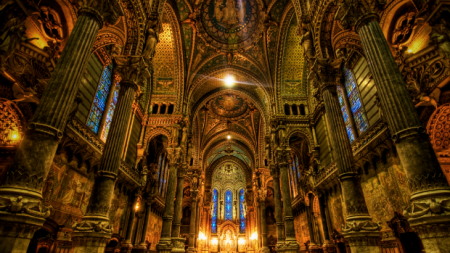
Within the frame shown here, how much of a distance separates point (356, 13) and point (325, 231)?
12014mm

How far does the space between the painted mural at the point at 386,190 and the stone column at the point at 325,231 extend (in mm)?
4526

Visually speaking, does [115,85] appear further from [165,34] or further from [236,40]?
[236,40]

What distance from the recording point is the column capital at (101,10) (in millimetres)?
5816

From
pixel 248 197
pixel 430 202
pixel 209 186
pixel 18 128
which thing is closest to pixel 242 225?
pixel 248 197

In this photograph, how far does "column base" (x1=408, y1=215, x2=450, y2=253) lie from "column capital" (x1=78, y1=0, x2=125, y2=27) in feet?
26.3

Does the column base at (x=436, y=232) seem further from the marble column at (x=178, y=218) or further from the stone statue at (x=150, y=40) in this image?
the marble column at (x=178, y=218)

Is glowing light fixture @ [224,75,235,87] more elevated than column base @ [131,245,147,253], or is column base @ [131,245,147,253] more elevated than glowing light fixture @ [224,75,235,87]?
glowing light fixture @ [224,75,235,87]

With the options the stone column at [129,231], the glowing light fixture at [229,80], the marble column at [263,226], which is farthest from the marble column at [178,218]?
the marble column at [263,226]

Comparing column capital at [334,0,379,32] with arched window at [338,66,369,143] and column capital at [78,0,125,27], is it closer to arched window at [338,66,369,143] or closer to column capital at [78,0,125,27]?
arched window at [338,66,369,143]

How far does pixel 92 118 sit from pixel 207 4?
10837 mm

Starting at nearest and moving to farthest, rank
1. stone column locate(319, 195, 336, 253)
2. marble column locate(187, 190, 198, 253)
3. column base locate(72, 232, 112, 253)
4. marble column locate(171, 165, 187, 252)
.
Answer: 1. column base locate(72, 232, 112, 253)
2. stone column locate(319, 195, 336, 253)
3. marble column locate(171, 165, 187, 252)
4. marble column locate(187, 190, 198, 253)

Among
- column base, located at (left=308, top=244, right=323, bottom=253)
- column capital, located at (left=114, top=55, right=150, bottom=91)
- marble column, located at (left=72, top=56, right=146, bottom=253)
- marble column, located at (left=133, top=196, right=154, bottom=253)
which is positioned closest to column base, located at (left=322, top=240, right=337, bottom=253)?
column base, located at (left=308, top=244, right=323, bottom=253)

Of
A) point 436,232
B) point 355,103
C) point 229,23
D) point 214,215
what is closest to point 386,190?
point 355,103

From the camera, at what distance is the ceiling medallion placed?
1678 centimetres
